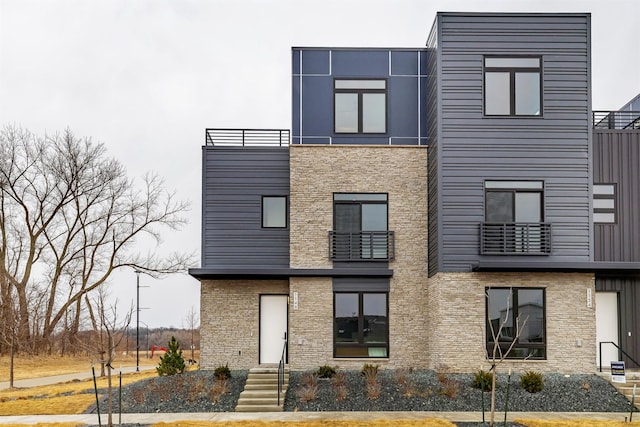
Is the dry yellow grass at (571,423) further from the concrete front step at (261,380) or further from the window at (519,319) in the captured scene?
the concrete front step at (261,380)

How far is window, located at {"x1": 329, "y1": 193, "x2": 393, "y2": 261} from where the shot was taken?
20.8m

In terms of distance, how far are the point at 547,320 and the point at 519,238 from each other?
225 centimetres

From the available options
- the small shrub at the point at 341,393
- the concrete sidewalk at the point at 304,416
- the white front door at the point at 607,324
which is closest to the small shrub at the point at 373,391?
the small shrub at the point at 341,393

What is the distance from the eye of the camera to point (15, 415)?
1688cm

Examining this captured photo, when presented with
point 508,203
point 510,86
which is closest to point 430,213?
point 508,203

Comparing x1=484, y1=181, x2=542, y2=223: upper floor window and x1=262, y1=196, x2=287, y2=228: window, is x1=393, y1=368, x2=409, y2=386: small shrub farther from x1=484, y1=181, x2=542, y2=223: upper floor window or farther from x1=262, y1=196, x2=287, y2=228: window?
x1=262, y1=196, x2=287, y2=228: window

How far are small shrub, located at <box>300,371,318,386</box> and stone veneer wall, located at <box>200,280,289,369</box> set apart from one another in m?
2.12

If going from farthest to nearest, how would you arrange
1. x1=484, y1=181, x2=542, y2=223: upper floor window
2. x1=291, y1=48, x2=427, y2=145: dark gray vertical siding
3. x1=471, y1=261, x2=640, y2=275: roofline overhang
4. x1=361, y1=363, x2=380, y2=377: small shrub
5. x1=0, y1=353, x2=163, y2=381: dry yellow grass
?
x1=0, y1=353, x2=163, y2=381: dry yellow grass < x1=291, y1=48, x2=427, y2=145: dark gray vertical siding < x1=484, y1=181, x2=542, y2=223: upper floor window < x1=361, y1=363, x2=380, y2=377: small shrub < x1=471, y1=261, x2=640, y2=275: roofline overhang

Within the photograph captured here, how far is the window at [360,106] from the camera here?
69.5 feet

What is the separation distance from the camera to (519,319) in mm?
18984

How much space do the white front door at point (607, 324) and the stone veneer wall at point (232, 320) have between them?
8.75 meters

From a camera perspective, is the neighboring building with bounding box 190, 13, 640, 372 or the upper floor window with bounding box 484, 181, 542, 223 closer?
the neighboring building with bounding box 190, 13, 640, 372

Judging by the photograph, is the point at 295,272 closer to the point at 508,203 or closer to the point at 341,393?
the point at 341,393

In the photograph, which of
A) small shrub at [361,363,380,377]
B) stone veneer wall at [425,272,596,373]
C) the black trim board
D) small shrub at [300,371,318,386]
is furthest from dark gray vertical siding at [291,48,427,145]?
small shrub at [300,371,318,386]
